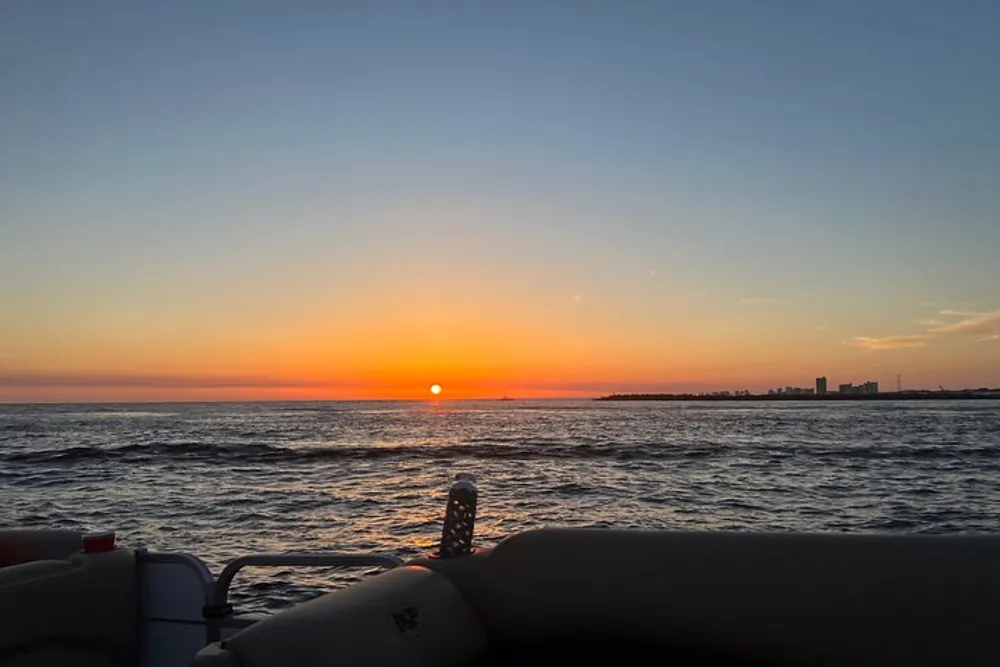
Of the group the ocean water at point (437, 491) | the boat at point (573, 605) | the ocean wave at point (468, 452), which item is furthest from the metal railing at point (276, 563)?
the ocean wave at point (468, 452)

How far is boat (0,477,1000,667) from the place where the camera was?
8.50 feet

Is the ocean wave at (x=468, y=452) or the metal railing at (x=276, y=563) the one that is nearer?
the metal railing at (x=276, y=563)

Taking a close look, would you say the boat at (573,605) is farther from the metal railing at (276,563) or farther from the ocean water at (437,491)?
the ocean water at (437,491)

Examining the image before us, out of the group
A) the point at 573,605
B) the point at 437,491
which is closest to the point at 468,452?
the point at 437,491

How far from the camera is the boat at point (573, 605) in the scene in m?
2.59

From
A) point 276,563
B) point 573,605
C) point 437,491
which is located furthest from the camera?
point 437,491

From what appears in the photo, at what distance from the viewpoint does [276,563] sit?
338 centimetres

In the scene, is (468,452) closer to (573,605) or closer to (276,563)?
(276,563)

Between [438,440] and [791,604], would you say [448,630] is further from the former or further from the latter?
[438,440]

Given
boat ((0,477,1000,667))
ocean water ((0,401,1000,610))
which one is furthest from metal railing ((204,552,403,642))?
ocean water ((0,401,1000,610))

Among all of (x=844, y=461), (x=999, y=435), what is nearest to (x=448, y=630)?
(x=844, y=461)

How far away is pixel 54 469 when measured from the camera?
25.6m

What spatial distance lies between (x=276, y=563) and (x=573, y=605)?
50.2 inches

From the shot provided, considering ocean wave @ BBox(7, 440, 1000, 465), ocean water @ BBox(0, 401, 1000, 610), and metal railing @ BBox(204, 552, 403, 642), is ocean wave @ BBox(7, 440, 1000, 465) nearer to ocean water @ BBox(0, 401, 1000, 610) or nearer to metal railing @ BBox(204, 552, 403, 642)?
ocean water @ BBox(0, 401, 1000, 610)
